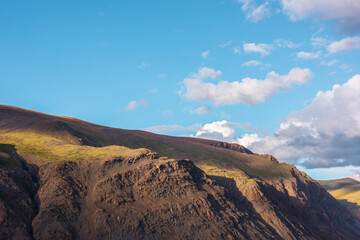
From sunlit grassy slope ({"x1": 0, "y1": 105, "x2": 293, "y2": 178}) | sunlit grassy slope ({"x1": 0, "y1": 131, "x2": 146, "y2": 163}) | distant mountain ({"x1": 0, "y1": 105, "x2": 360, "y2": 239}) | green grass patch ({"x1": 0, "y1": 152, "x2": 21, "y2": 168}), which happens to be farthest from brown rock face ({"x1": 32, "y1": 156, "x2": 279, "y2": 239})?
sunlit grassy slope ({"x1": 0, "y1": 105, "x2": 293, "y2": 178})

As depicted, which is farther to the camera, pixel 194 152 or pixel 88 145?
pixel 194 152

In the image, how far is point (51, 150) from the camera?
3816 inches

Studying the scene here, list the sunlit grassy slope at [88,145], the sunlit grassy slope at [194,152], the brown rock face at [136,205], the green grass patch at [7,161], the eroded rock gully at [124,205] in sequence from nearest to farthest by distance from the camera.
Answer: the eroded rock gully at [124,205] → the brown rock face at [136,205] → the green grass patch at [7,161] → the sunlit grassy slope at [88,145] → the sunlit grassy slope at [194,152]

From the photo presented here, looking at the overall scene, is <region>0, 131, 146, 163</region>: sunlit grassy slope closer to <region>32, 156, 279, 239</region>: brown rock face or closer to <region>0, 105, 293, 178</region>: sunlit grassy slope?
<region>0, 105, 293, 178</region>: sunlit grassy slope

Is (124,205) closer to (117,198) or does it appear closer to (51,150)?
(117,198)

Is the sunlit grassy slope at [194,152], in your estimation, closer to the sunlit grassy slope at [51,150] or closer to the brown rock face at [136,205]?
the sunlit grassy slope at [51,150]

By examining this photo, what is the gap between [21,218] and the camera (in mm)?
63938

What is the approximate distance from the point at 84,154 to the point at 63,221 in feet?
98.5

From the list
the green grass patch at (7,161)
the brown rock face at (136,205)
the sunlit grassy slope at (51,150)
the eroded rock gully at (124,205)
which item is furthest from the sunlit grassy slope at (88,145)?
the eroded rock gully at (124,205)

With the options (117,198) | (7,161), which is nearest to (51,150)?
(7,161)

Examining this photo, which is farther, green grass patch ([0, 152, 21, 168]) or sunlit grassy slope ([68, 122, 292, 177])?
sunlit grassy slope ([68, 122, 292, 177])

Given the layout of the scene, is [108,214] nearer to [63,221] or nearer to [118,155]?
[63,221]

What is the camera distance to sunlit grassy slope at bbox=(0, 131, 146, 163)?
89.7 meters

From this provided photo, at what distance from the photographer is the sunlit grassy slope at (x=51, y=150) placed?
8969 centimetres
